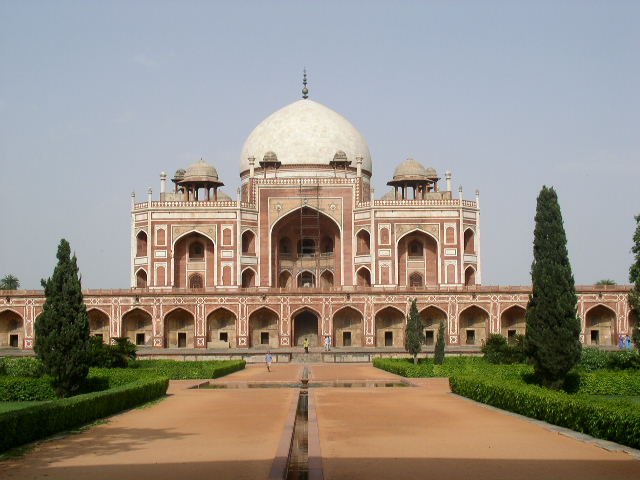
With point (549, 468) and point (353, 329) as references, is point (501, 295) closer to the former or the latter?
point (353, 329)

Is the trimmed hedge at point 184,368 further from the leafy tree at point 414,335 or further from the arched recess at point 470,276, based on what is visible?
the arched recess at point 470,276

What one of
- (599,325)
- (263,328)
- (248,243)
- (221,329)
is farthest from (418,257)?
(221,329)

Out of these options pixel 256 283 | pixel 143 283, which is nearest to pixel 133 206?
pixel 143 283

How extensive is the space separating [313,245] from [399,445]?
34.1 metres

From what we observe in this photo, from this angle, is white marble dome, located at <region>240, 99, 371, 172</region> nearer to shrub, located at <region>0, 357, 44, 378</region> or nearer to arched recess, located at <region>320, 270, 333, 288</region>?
arched recess, located at <region>320, 270, 333, 288</region>

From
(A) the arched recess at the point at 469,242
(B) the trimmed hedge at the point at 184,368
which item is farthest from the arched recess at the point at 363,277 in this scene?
(B) the trimmed hedge at the point at 184,368

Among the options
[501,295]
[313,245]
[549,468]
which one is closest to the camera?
[549,468]

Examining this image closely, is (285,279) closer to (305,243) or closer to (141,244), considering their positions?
(305,243)

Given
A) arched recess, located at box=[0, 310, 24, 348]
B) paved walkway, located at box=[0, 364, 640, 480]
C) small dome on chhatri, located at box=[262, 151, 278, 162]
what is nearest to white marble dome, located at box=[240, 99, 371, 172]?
small dome on chhatri, located at box=[262, 151, 278, 162]

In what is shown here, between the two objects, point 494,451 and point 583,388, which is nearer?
point 494,451

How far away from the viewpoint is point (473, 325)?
37.3 metres

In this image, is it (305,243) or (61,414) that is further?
(305,243)

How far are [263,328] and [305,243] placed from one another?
8.02m

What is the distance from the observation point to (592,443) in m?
→ 10.3
